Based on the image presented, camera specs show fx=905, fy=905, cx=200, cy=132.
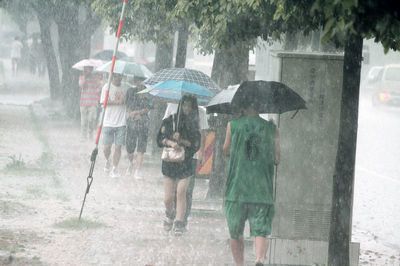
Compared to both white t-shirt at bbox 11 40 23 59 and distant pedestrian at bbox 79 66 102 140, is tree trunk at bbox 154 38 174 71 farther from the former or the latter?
white t-shirt at bbox 11 40 23 59

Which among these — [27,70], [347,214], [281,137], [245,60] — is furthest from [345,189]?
[27,70]

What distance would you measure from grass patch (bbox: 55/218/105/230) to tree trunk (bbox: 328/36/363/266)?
3.69m

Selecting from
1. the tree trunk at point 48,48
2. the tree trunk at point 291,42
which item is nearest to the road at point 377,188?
the tree trunk at point 291,42

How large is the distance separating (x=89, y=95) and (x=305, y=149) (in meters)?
11.3

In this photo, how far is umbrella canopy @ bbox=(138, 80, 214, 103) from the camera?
35.2 feet

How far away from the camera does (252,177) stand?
7918 millimetres

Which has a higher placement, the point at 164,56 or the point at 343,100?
the point at 164,56

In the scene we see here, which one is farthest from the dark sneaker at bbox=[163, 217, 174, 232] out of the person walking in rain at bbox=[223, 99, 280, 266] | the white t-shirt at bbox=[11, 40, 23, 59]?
the white t-shirt at bbox=[11, 40, 23, 59]

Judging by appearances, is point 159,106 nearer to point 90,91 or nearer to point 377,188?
point 90,91

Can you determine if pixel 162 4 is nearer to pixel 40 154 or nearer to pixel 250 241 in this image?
pixel 250 241

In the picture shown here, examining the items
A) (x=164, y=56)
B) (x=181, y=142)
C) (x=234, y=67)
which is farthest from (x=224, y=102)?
(x=164, y=56)

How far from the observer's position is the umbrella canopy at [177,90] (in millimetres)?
10734

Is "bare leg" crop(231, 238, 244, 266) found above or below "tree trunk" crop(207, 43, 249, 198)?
below

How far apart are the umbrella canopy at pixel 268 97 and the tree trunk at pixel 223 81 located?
3.83 m
